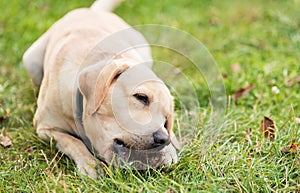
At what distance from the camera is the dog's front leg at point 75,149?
3.54 meters

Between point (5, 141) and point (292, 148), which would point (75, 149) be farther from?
point (292, 148)

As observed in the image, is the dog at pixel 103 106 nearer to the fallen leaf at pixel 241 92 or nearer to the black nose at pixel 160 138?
the black nose at pixel 160 138

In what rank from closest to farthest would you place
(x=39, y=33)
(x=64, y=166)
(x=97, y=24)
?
(x=64, y=166), (x=97, y=24), (x=39, y=33)

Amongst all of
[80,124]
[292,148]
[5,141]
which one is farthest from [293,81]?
[5,141]

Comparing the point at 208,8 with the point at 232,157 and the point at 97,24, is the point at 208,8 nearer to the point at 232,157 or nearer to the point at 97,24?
the point at 97,24

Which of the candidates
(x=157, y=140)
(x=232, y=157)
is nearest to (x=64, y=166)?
(x=157, y=140)

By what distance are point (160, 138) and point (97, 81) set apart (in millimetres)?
547

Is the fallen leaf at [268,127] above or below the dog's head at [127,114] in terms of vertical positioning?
below

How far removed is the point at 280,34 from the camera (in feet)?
21.6

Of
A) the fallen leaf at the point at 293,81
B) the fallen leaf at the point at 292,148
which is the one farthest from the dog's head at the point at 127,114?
the fallen leaf at the point at 293,81

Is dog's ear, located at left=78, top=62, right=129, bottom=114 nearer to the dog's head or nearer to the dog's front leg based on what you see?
the dog's head

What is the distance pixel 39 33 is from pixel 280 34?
296 cm

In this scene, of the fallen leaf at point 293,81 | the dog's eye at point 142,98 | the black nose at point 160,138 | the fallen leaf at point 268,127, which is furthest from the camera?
the fallen leaf at point 293,81

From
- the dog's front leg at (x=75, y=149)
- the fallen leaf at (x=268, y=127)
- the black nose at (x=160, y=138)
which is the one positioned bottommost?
the fallen leaf at (x=268, y=127)
